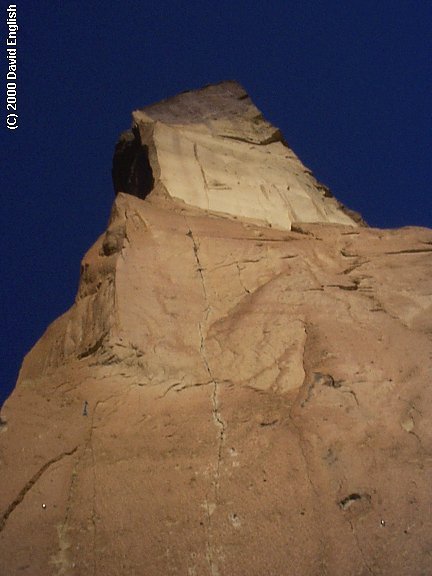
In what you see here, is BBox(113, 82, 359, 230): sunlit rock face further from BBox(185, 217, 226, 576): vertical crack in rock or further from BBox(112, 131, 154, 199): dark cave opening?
BBox(185, 217, 226, 576): vertical crack in rock

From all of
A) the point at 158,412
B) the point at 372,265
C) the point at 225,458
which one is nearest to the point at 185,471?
the point at 225,458

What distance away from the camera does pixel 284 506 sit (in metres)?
2.48

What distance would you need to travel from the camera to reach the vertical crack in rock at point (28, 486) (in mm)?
2439

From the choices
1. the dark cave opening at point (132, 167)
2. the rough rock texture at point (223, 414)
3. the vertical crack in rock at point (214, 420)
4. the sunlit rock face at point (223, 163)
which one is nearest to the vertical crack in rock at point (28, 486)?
the rough rock texture at point (223, 414)

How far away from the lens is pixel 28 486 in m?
2.58

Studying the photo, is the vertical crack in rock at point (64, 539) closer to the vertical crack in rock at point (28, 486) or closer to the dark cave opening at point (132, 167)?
the vertical crack in rock at point (28, 486)

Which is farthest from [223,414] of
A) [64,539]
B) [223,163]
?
[223,163]

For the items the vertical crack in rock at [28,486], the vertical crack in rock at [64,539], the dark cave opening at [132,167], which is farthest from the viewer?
the dark cave opening at [132,167]

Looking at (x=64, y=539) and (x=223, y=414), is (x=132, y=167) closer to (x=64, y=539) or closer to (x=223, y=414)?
(x=223, y=414)

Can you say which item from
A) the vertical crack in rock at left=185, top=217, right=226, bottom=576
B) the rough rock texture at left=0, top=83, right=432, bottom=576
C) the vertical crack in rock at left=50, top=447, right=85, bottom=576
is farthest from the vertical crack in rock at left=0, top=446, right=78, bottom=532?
the vertical crack in rock at left=185, top=217, right=226, bottom=576

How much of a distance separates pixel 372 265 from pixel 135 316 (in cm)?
206

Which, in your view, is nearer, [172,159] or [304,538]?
[304,538]

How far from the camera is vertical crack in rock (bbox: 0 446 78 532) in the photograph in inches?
96.0

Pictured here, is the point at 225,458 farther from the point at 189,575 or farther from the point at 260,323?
the point at 260,323
